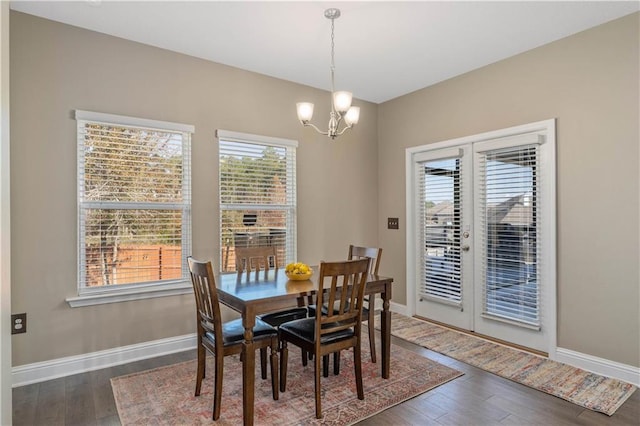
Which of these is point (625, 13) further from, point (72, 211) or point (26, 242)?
point (26, 242)

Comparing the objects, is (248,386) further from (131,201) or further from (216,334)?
(131,201)

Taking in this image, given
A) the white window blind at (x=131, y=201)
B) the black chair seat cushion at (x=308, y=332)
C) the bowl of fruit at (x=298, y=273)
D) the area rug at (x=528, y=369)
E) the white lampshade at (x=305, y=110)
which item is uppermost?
the white lampshade at (x=305, y=110)

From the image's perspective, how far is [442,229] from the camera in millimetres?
4297

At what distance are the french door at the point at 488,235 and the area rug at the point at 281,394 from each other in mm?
1018

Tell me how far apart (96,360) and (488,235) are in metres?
3.78

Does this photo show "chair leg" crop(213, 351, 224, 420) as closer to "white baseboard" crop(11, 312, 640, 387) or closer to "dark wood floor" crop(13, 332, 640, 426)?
"dark wood floor" crop(13, 332, 640, 426)

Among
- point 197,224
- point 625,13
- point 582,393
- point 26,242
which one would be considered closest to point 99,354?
point 26,242

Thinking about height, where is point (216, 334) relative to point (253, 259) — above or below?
below

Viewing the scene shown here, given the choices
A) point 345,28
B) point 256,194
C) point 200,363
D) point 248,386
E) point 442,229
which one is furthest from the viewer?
point 442,229

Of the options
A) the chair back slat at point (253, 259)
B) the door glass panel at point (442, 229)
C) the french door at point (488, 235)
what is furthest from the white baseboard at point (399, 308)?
the chair back slat at point (253, 259)

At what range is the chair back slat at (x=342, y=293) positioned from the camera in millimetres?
2305

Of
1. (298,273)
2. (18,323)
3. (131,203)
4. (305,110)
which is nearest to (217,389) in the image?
(298,273)

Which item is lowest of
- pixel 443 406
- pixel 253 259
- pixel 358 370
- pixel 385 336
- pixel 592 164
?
pixel 443 406

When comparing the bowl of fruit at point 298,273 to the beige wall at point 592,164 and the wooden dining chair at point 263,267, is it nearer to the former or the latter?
the wooden dining chair at point 263,267
